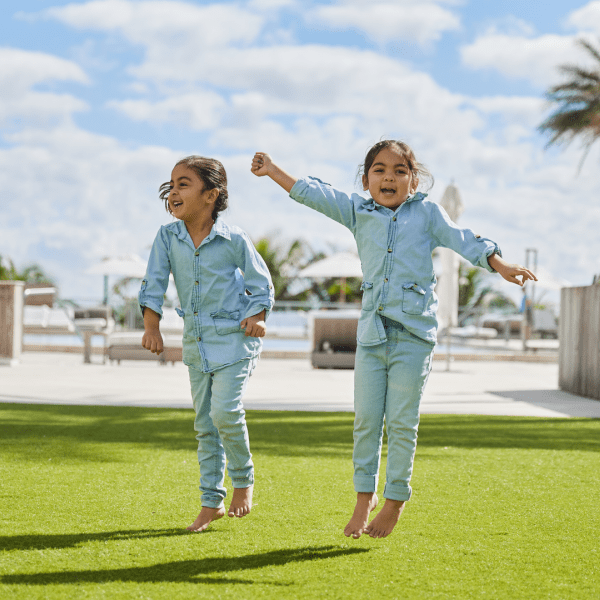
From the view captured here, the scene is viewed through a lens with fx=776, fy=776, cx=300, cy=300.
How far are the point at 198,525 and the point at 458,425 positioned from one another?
12.7ft

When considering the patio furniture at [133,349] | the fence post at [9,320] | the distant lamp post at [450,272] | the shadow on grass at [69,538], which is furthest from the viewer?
the patio furniture at [133,349]

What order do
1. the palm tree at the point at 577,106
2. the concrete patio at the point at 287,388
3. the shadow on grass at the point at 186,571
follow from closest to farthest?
the shadow on grass at the point at 186,571, the concrete patio at the point at 287,388, the palm tree at the point at 577,106

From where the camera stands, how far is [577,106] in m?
23.6

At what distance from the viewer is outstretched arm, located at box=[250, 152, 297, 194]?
9.64 ft

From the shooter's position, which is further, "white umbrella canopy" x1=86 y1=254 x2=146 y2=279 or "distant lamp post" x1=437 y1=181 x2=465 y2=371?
"white umbrella canopy" x1=86 y1=254 x2=146 y2=279

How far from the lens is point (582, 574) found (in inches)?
101

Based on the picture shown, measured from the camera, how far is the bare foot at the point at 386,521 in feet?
9.29

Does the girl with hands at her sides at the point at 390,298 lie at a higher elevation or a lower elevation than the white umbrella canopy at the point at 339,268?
lower

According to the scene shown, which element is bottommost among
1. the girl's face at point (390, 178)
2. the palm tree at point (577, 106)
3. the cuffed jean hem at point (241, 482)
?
the cuffed jean hem at point (241, 482)

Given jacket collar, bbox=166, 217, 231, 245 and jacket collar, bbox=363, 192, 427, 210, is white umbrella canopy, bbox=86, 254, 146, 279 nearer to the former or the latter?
jacket collar, bbox=166, 217, 231, 245

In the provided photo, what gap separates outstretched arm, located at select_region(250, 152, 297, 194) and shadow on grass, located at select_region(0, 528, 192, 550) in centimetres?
138

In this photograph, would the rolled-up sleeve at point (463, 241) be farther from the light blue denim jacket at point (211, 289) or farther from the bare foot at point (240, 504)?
the bare foot at point (240, 504)

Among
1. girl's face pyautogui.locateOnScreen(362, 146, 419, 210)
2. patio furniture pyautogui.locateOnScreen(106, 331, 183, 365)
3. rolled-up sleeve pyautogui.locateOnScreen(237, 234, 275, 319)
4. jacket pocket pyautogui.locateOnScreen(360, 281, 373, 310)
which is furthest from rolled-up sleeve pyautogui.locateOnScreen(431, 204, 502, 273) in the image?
patio furniture pyautogui.locateOnScreen(106, 331, 183, 365)

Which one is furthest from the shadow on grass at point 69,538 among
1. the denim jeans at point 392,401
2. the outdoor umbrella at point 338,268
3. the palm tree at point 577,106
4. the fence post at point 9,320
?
the palm tree at point 577,106
